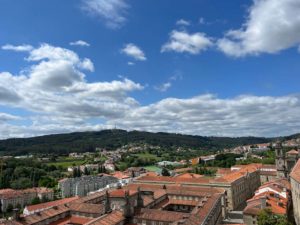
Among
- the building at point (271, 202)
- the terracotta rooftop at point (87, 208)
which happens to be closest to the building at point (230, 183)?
the building at point (271, 202)

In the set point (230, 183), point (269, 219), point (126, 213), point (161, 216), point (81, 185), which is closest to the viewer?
point (269, 219)

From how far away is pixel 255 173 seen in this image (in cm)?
8638

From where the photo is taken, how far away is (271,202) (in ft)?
166

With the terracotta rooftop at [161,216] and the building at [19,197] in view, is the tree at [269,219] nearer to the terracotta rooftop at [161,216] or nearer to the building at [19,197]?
the terracotta rooftop at [161,216]

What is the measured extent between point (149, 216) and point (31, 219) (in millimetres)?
15735

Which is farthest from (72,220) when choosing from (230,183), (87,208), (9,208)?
(9,208)

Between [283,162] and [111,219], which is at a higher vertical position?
[283,162]

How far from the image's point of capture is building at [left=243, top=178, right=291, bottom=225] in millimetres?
46812

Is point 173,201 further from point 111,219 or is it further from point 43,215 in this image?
point 43,215

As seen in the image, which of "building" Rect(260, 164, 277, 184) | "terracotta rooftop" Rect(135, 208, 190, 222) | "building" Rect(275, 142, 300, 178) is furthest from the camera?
"building" Rect(260, 164, 277, 184)

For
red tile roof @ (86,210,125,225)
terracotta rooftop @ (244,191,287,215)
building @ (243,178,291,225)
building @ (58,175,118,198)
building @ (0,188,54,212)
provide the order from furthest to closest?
building @ (58,175,118,198), building @ (0,188,54,212), terracotta rooftop @ (244,191,287,215), building @ (243,178,291,225), red tile roof @ (86,210,125,225)

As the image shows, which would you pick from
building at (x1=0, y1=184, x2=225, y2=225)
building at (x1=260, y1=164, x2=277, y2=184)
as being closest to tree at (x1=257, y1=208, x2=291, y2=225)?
building at (x1=0, y1=184, x2=225, y2=225)

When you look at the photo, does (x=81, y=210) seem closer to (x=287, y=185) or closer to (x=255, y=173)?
(x=287, y=185)

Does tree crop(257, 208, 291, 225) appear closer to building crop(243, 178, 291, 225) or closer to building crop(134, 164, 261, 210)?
building crop(243, 178, 291, 225)
